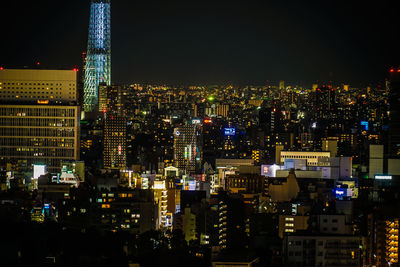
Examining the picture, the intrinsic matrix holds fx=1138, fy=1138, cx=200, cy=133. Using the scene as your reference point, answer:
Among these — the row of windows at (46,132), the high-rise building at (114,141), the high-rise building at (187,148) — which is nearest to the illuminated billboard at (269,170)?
the high-rise building at (187,148)

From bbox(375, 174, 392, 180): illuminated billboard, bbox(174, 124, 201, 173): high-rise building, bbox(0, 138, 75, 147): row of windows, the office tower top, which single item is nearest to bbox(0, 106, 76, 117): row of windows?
the office tower top

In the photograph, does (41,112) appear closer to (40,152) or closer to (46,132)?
(46,132)

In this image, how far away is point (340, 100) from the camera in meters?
51.1

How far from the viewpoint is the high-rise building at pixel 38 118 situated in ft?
118

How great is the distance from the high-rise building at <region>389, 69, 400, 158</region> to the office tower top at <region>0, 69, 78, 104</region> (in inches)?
419

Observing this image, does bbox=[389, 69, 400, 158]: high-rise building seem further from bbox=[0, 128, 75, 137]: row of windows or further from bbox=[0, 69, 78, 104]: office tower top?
bbox=[0, 69, 78, 104]: office tower top

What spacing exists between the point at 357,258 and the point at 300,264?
95cm

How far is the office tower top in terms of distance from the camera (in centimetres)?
3778

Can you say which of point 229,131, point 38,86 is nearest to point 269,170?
point 38,86

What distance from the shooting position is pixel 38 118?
3656 centimetres

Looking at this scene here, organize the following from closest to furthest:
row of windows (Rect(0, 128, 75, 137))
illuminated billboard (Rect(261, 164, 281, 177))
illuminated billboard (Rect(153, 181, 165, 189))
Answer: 1. illuminated billboard (Rect(153, 181, 165, 189))
2. illuminated billboard (Rect(261, 164, 281, 177))
3. row of windows (Rect(0, 128, 75, 137))

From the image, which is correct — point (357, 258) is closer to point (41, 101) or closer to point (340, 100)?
point (41, 101)

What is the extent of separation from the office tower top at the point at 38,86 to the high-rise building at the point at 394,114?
1064cm

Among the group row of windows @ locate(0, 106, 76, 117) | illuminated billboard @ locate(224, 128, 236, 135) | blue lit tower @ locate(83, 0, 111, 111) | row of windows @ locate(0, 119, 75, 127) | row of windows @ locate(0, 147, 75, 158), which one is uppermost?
blue lit tower @ locate(83, 0, 111, 111)
